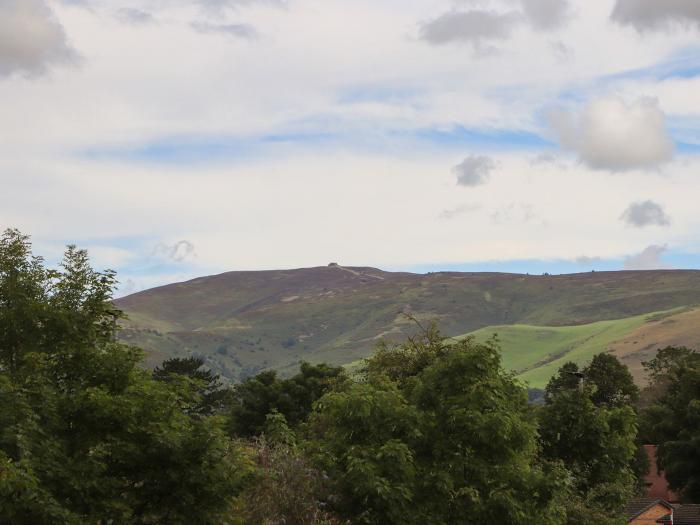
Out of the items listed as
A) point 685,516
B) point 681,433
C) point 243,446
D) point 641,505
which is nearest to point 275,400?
→ point 641,505

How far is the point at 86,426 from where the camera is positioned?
21.2 meters

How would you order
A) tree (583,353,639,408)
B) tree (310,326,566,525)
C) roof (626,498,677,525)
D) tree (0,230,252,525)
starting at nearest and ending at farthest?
tree (0,230,252,525)
tree (310,326,566,525)
roof (626,498,677,525)
tree (583,353,639,408)

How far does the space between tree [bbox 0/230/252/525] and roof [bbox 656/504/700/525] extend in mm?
45988

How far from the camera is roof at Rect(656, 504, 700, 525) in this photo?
200 ft

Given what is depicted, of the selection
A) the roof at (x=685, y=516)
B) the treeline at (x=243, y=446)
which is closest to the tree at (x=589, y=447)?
the treeline at (x=243, y=446)

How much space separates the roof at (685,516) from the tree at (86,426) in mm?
45988

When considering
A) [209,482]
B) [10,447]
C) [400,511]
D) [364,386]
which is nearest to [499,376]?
[364,386]

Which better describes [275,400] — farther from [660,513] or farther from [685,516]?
[685,516]

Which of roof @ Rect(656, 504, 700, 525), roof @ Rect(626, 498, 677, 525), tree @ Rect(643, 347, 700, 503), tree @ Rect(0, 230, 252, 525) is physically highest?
tree @ Rect(0, 230, 252, 525)

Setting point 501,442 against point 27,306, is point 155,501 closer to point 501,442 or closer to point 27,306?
point 27,306

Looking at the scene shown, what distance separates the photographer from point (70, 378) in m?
22.3

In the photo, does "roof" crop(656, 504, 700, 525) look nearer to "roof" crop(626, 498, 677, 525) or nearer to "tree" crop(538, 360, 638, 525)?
"roof" crop(626, 498, 677, 525)

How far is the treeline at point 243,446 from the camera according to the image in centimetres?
2016

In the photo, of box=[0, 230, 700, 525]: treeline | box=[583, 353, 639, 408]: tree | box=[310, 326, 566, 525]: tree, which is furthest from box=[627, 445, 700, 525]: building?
box=[310, 326, 566, 525]: tree
